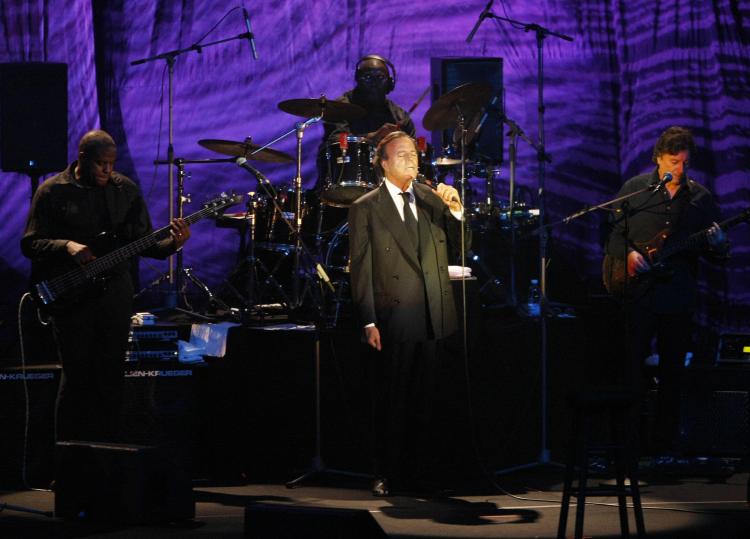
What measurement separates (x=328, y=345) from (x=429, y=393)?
1.09 m

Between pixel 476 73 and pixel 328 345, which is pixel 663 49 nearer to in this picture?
pixel 476 73

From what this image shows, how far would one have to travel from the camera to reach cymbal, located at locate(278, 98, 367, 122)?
337 inches

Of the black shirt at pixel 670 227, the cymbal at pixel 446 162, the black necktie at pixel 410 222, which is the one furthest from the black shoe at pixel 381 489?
the cymbal at pixel 446 162

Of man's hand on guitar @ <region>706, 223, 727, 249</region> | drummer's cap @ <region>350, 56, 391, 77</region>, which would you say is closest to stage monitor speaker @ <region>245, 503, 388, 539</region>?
man's hand on guitar @ <region>706, 223, 727, 249</region>

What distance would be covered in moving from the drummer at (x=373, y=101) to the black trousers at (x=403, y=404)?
2944 millimetres

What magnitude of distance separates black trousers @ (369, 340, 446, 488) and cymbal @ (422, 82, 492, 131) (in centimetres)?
263

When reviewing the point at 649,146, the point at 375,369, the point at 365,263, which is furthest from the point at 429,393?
the point at 649,146

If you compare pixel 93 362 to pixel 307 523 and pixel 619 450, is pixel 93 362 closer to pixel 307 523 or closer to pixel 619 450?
pixel 307 523

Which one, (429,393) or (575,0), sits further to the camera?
(575,0)

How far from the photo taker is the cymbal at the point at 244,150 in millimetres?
8891

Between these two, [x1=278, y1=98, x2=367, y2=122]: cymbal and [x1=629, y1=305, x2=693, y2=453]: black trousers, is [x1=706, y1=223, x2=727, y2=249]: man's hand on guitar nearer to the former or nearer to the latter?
[x1=629, y1=305, x2=693, y2=453]: black trousers

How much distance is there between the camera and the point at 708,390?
302 inches

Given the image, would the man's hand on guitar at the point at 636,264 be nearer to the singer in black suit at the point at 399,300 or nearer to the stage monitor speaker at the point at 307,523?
the singer in black suit at the point at 399,300

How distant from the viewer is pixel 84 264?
6.38 meters
